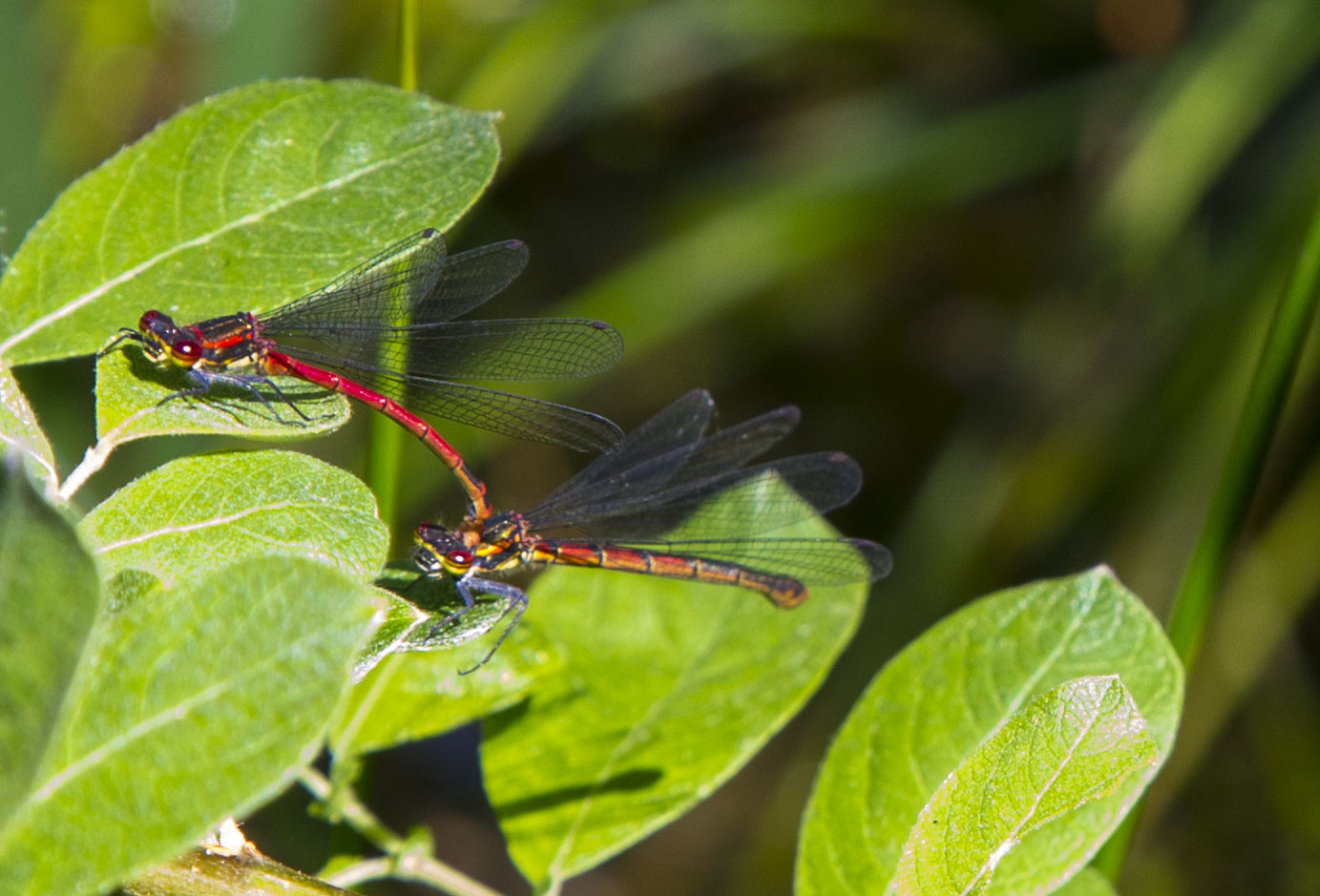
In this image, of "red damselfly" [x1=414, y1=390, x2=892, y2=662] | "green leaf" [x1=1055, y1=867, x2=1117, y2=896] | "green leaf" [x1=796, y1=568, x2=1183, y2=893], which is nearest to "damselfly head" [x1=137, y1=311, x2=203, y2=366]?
"red damselfly" [x1=414, y1=390, x2=892, y2=662]

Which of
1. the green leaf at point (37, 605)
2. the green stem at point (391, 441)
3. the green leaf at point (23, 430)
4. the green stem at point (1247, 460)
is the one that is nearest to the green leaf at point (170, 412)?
the green leaf at point (23, 430)

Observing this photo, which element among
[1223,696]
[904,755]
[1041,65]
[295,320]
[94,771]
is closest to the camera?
[94,771]

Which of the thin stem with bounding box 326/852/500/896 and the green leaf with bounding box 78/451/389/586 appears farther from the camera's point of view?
the thin stem with bounding box 326/852/500/896

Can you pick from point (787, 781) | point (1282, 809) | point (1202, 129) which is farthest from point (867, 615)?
point (1202, 129)

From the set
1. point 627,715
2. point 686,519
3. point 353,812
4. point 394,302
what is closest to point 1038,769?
point 627,715

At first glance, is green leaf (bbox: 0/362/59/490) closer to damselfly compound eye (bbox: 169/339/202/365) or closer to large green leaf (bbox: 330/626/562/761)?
damselfly compound eye (bbox: 169/339/202/365)

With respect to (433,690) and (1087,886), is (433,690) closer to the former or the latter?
(433,690)

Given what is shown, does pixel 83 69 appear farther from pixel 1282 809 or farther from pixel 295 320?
pixel 1282 809
